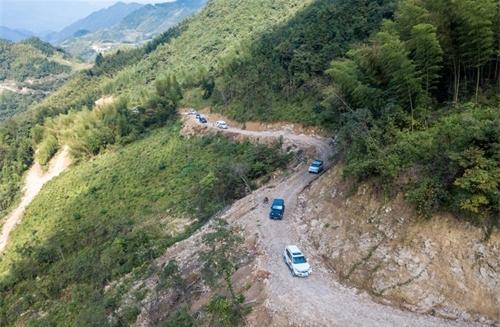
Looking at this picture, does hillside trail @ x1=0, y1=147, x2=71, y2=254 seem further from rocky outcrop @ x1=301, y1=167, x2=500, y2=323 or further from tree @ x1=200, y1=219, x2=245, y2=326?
rocky outcrop @ x1=301, y1=167, x2=500, y2=323

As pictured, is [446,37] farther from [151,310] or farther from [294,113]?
[294,113]

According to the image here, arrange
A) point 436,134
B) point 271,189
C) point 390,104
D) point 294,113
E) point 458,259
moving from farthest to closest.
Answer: point 294,113 < point 271,189 < point 390,104 < point 436,134 < point 458,259

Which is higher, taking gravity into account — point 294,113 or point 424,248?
point 424,248

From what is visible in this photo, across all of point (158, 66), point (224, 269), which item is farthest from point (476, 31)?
point (158, 66)

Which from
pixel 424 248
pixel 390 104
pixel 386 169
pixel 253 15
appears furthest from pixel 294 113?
pixel 253 15

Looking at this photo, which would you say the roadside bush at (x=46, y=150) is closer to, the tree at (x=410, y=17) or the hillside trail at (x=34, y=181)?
the hillside trail at (x=34, y=181)

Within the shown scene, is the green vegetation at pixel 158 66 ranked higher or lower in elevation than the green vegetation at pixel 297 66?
lower

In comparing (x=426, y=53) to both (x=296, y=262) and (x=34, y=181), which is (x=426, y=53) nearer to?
(x=296, y=262)

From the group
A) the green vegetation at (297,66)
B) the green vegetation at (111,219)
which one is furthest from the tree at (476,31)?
the green vegetation at (297,66)
